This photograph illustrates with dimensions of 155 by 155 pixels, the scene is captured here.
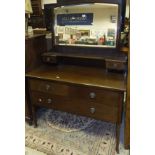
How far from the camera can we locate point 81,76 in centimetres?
161

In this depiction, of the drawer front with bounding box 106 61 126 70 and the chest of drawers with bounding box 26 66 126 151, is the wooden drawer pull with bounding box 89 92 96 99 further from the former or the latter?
the drawer front with bounding box 106 61 126 70

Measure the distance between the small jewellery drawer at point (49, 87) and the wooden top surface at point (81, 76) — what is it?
6 cm

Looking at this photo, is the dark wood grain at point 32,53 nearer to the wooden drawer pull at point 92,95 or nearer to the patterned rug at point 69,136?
the patterned rug at point 69,136

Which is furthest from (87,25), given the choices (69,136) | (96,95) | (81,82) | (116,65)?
(69,136)

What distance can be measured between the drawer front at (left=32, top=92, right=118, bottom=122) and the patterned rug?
318 mm

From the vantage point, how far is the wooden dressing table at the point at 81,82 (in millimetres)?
1463

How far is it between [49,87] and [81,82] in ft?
1.13

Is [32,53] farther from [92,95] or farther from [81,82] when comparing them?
[92,95]

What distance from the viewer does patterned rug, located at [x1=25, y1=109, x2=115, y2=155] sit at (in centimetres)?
163

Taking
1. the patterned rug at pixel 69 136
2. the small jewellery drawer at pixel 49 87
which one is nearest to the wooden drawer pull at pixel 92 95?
the small jewellery drawer at pixel 49 87

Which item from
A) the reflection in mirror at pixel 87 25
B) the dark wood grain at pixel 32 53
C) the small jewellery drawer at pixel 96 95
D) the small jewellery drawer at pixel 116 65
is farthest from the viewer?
the dark wood grain at pixel 32 53
